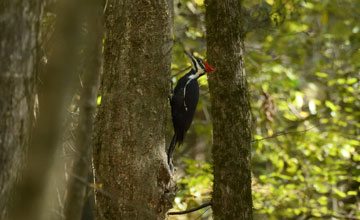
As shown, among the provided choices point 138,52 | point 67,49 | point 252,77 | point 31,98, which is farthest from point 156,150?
point 252,77

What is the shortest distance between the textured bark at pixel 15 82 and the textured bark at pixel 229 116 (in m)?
2.27

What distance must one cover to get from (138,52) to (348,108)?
5689 mm

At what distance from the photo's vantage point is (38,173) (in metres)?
1.25

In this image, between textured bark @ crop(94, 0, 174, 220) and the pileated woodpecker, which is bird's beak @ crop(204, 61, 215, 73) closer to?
the pileated woodpecker

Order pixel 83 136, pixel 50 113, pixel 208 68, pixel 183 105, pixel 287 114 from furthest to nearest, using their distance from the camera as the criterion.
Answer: pixel 287 114 → pixel 183 105 → pixel 208 68 → pixel 83 136 → pixel 50 113

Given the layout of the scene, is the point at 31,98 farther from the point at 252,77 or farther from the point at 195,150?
the point at 195,150

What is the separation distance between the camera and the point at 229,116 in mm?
3584

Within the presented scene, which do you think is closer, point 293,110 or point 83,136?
point 83,136

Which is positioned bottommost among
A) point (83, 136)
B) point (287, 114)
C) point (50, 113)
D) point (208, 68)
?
point (83, 136)

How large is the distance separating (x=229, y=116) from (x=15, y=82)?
7.60 ft

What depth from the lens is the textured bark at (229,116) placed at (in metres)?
3.56

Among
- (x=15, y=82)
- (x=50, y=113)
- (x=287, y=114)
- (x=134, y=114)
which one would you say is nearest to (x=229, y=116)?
(x=134, y=114)

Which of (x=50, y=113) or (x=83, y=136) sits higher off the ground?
(x=50, y=113)

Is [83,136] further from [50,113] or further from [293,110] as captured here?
[293,110]
